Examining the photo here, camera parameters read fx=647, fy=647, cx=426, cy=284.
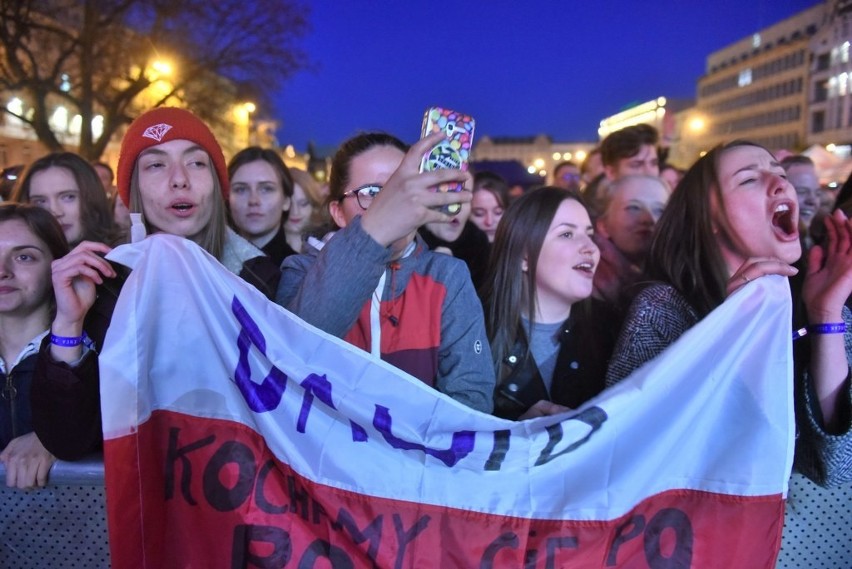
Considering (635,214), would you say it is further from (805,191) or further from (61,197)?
(61,197)

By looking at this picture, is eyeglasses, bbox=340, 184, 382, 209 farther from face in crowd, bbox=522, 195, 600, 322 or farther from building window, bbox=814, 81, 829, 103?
building window, bbox=814, 81, 829, 103

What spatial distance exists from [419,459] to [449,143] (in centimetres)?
89

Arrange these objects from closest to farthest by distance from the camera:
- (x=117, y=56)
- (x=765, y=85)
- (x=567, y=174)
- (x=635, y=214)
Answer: (x=635, y=214), (x=567, y=174), (x=117, y=56), (x=765, y=85)

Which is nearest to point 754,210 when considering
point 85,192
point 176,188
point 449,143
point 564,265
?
point 564,265

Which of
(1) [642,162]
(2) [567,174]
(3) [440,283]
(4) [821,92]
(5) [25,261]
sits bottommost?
(3) [440,283]

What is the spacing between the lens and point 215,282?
1978 mm

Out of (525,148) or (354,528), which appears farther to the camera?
(525,148)

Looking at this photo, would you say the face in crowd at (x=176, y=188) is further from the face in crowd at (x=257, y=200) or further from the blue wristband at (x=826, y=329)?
the blue wristband at (x=826, y=329)

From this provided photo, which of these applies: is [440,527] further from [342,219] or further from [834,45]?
[834,45]

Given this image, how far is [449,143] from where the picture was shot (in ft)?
5.82

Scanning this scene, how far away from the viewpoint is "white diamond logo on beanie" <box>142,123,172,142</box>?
261 centimetres

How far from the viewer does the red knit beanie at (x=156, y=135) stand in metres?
2.62

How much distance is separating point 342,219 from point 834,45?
7271 centimetres

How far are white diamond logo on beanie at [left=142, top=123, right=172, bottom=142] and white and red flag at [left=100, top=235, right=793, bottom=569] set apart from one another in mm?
834
